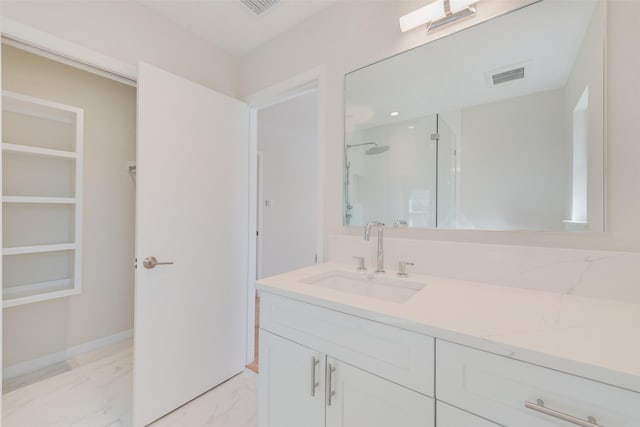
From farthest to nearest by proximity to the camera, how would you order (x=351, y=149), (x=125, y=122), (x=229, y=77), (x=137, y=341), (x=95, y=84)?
(x=125, y=122)
(x=95, y=84)
(x=229, y=77)
(x=351, y=149)
(x=137, y=341)

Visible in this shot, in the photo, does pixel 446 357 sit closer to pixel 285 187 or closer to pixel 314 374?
pixel 314 374

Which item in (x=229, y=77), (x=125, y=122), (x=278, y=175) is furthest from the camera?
(x=278, y=175)

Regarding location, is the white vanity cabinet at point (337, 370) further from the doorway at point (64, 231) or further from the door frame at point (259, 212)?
the door frame at point (259, 212)

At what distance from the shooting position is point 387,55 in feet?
4.46

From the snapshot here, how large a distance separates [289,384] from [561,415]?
80 cm

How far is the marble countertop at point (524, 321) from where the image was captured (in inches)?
21.0

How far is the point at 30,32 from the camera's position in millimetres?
1183

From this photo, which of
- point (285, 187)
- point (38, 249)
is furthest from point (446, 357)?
point (285, 187)

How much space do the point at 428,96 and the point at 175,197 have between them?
57.2 inches

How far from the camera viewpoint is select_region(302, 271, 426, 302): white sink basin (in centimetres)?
112

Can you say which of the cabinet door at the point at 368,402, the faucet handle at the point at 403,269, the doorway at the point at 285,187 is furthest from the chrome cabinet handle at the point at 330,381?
the doorway at the point at 285,187

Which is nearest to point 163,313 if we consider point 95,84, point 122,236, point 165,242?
point 165,242

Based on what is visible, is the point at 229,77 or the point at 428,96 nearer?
the point at 428,96

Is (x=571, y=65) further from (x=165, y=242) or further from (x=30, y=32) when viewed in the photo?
(x=30, y=32)
